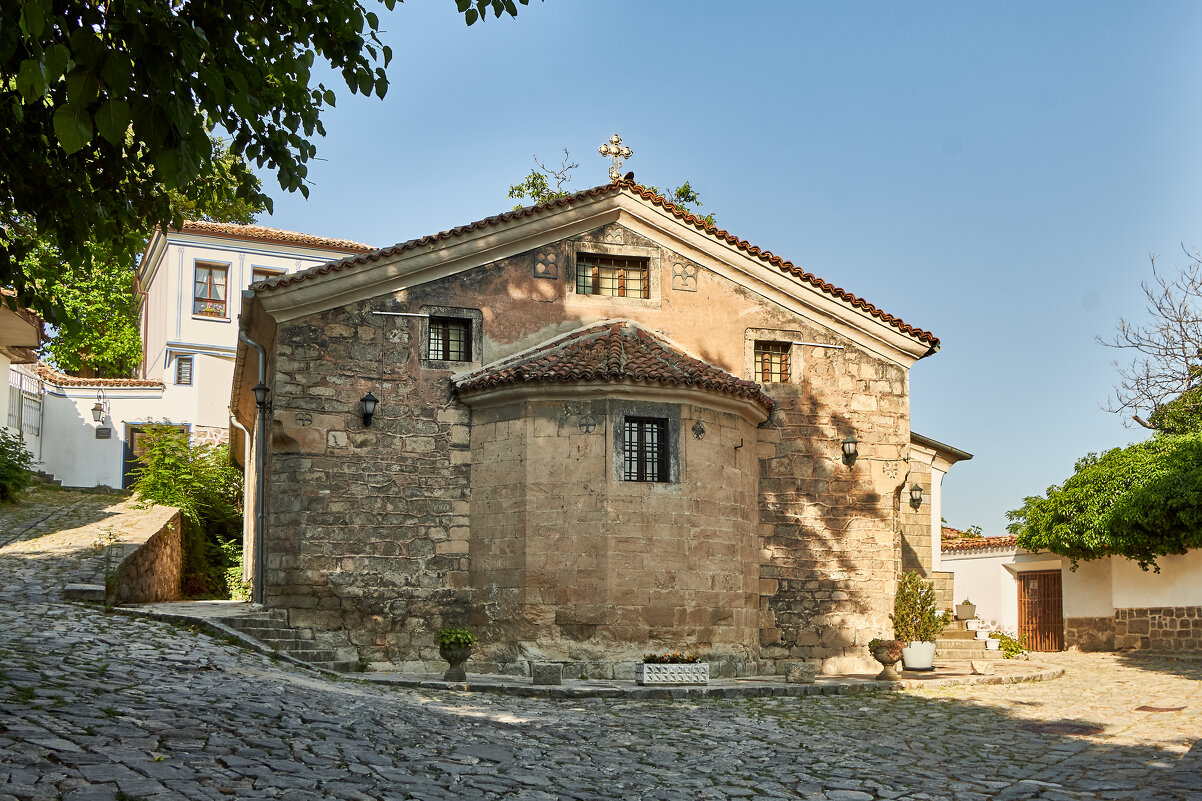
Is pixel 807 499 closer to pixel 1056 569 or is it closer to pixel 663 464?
pixel 663 464

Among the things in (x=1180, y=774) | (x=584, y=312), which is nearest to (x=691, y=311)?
(x=584, y=312)

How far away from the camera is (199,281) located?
35.2 m

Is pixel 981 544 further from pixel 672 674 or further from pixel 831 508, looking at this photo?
pixel 672 674

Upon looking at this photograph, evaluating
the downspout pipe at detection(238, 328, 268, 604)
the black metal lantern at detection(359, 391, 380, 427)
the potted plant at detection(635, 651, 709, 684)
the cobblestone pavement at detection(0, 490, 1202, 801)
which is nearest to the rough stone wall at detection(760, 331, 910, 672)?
the potted plant at detection(635, 651, 709, 684)

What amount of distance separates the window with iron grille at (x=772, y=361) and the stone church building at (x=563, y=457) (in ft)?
0.24

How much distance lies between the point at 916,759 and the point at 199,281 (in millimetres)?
30712

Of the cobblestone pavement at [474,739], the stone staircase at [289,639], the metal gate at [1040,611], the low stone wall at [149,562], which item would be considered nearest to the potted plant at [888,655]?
the cobblestone pavement at [474,739]

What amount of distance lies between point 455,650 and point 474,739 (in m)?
4.52

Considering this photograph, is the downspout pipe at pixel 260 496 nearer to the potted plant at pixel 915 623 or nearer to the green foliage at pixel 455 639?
the green foliage at pixel 455 639

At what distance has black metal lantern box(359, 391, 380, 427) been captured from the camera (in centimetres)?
1580

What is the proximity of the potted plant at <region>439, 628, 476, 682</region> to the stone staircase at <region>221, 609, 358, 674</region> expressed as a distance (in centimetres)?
173

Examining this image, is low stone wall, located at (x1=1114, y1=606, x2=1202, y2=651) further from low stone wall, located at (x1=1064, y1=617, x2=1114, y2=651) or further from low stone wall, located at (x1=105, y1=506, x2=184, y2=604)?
low stone wall, located at (x1=105, y1=506, x2=184, y2=604)

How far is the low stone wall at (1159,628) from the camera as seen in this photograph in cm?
2264

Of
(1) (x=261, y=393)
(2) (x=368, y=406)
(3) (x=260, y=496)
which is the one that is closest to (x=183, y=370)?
(3) (x=260, y=496)
